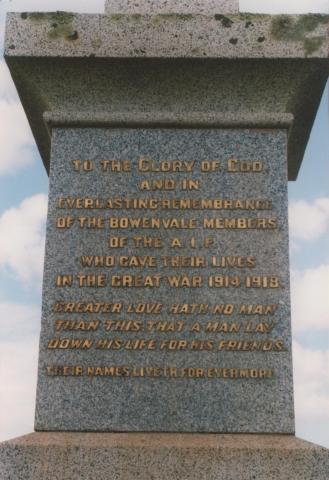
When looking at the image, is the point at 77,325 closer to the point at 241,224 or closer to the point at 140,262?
the point at 140,262

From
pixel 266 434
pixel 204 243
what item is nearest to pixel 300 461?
pixel 266 434

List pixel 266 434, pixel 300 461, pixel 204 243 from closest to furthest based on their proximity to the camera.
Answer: pixel 300 461, pixel 266 434, pixel 204 243

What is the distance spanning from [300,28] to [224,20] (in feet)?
1.85

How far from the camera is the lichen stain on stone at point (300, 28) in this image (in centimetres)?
557

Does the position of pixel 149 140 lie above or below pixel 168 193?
above

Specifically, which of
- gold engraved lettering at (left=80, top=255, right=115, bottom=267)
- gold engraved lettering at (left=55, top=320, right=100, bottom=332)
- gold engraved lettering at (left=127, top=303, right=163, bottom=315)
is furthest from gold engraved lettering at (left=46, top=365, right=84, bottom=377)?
gold engraved lettering at (left=80, top=255, right=115, bottom=267)

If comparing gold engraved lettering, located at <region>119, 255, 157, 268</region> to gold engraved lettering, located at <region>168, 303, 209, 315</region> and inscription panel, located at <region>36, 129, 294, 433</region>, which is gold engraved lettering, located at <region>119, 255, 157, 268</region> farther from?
gold engraved lettering, located at <region>168, 303, 209, 315</region>

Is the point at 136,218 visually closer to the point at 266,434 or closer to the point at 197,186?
the point at 197,186

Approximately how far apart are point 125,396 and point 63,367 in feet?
1.55

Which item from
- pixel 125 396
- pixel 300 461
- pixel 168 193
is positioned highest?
pixel 168 193

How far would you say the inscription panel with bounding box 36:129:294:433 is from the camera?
5129 mm

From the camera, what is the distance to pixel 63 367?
522 centimetres

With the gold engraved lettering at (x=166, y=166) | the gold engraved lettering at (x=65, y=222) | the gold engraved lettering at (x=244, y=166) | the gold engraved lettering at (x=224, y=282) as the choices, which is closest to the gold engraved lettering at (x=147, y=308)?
the gold engraved lettering at (x=224, y=282)

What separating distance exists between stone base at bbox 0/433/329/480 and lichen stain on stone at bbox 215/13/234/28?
2995 millimetres
